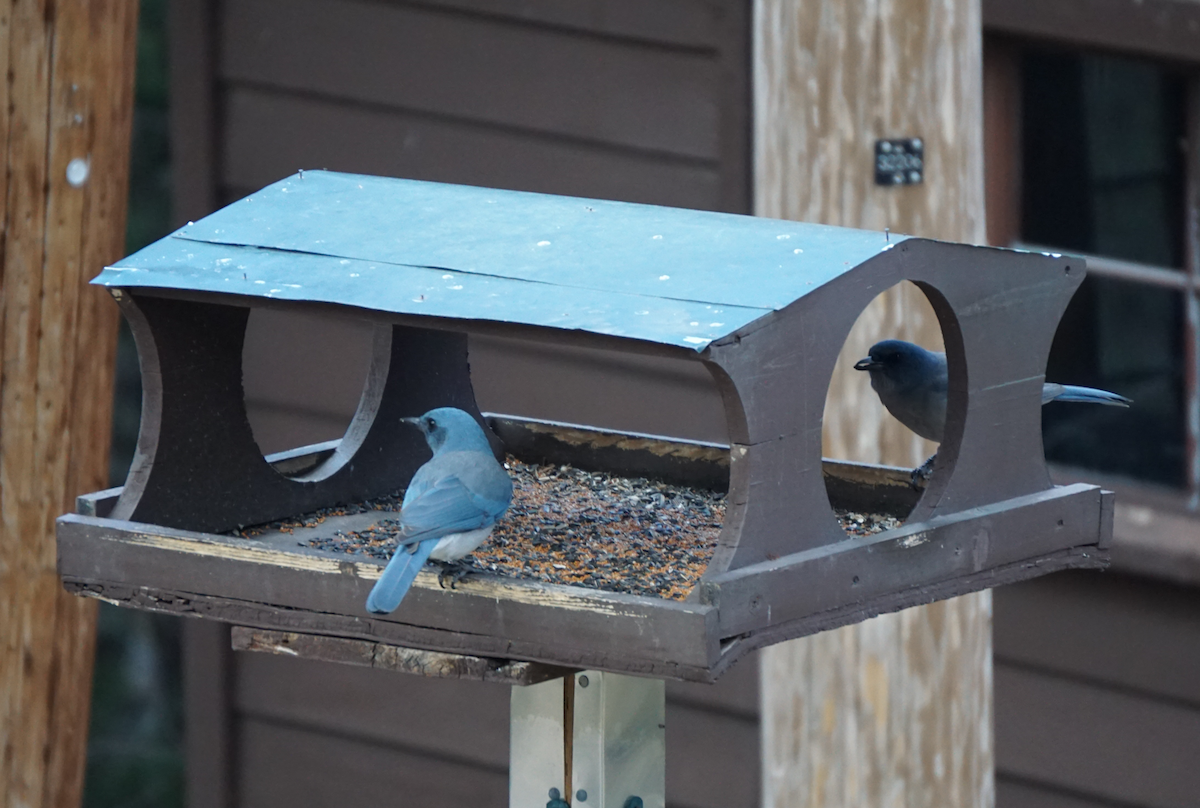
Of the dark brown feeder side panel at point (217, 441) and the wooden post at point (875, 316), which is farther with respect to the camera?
the wooden post at point (875, 316)

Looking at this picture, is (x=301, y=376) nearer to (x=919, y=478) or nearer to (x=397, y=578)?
(x=919, y=478)

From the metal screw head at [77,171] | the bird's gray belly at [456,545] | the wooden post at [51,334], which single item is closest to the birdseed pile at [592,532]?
the bird's gray belly at [456,545]

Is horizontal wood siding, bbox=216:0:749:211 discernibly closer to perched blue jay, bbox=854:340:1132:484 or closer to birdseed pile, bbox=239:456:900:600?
birdseed pile, bbox=239:456:900:600

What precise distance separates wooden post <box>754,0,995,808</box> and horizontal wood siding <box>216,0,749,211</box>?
1176 millimetres

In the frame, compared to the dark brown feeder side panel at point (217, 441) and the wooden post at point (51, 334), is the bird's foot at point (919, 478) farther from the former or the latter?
the wooden post at point (51, 334)

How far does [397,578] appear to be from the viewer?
2.44 metres

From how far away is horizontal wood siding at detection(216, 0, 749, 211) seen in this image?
4797 mm

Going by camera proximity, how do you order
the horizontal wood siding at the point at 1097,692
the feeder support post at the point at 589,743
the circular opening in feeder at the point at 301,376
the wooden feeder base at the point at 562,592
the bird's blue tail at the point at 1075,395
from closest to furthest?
the wooden feeder base at the point at 562,592 < the feeder support post at the point at 589,743 < the bird's blue tail at the point at 1075,395 < the horizontal wood siding at the point at 1097,692 < the circular opening in feeder at the point at 301,376

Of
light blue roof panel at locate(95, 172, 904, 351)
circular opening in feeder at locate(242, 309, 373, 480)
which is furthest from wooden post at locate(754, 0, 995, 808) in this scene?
circular opening in feeder at locate(242, 309, 373, 480)

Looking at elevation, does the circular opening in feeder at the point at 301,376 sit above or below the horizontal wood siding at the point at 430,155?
below

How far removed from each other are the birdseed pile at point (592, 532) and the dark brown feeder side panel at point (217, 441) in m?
0.06

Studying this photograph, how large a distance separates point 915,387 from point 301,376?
2.80 m

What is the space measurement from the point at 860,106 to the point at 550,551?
4.05ft

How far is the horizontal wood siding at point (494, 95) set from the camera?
4797 mm
